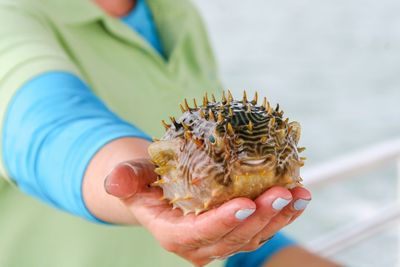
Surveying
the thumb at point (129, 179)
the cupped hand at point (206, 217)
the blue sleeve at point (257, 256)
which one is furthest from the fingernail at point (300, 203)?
the blue sleeve at point (257, 256)

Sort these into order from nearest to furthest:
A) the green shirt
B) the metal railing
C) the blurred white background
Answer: the green shirt < the metal railing < the blurred white background

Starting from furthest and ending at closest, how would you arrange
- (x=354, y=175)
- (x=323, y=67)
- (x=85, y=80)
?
(x=323, y=67) < (x=354, y=175) < (x=85, y=80)

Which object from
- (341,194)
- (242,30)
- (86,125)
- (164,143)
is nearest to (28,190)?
(86,125)

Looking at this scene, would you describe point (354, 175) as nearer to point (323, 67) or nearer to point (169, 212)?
point (169, 212)

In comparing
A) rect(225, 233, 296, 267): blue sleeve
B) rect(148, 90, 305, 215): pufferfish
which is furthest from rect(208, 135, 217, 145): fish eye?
rect(225, 233, 296, 267): blue sleeve

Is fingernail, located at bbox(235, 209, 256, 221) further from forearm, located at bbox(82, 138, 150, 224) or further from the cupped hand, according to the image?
forearm, located at bbox(82, 138, 150, 224)

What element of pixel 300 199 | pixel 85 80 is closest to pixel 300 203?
pixel 300 199
